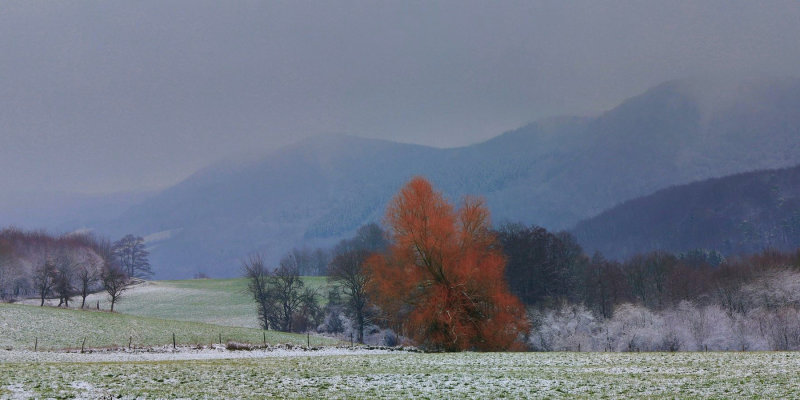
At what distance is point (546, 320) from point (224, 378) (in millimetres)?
80533

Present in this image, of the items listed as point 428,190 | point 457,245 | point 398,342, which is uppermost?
point 428,190

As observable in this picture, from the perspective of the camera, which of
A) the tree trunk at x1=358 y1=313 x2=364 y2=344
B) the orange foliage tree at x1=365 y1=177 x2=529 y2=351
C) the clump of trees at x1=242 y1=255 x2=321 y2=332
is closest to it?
the orange foliage tree at x1=365 y1=177 x2=529 y2=351

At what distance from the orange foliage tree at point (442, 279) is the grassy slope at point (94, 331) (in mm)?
19692

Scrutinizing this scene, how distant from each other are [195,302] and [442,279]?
283ft

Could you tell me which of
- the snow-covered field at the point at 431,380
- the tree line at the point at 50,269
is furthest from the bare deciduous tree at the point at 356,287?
the snow-covered field at the point at 431,380

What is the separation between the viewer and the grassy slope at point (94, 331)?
59.3 meters

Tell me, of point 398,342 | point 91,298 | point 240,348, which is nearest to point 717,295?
point 398,342

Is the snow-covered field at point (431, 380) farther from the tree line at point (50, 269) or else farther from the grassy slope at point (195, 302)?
the grassy slope at point (195, 302)

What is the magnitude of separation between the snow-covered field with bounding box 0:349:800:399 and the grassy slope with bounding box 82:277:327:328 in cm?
7806

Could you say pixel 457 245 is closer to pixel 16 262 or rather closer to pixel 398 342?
pixel 398 342

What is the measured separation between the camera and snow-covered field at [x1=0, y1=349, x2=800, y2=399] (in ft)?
72.2

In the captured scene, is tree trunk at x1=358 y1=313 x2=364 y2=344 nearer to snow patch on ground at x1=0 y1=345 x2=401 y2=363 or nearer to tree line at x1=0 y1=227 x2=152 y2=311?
snow patch on ground at x1=0 y1=345 x2=401 y2=363

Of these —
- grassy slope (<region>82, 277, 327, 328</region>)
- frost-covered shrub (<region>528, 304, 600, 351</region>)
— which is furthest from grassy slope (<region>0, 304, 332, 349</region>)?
frost-covered shrub (<region>528, 304, 600, 351</region>)

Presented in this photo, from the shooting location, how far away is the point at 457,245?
188 feet
